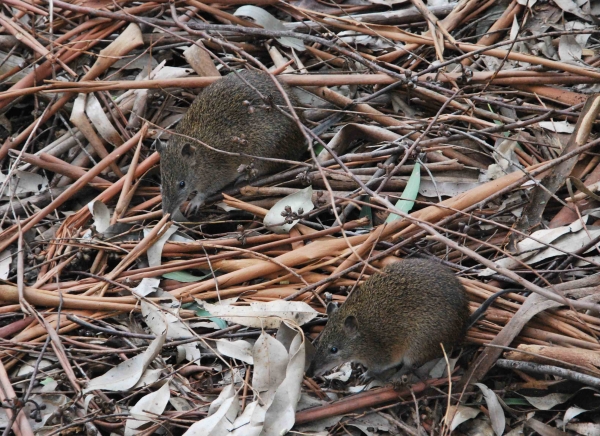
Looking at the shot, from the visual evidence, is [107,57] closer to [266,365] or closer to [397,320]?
[266,365]

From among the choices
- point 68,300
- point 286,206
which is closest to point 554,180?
point 286,206

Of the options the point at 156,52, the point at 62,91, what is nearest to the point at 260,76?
the point at 156,52

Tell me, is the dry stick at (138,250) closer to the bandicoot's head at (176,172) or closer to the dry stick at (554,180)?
the bandicoot's head at (176,172)

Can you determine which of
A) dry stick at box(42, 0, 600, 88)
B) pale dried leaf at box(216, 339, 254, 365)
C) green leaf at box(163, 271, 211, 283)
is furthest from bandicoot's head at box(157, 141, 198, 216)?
pale dried leaf at box(216, 339, 254, 365)

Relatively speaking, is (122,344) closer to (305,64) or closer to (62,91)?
(62,91)

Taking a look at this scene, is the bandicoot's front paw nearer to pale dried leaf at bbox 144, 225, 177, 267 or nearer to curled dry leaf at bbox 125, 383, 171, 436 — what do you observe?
curled dry leaf at bbox 125, 383, 171, 436

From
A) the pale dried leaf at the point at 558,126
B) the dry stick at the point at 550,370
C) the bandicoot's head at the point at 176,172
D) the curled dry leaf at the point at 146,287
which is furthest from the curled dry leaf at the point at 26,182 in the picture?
the pale dried leaf at the point at 558,126
